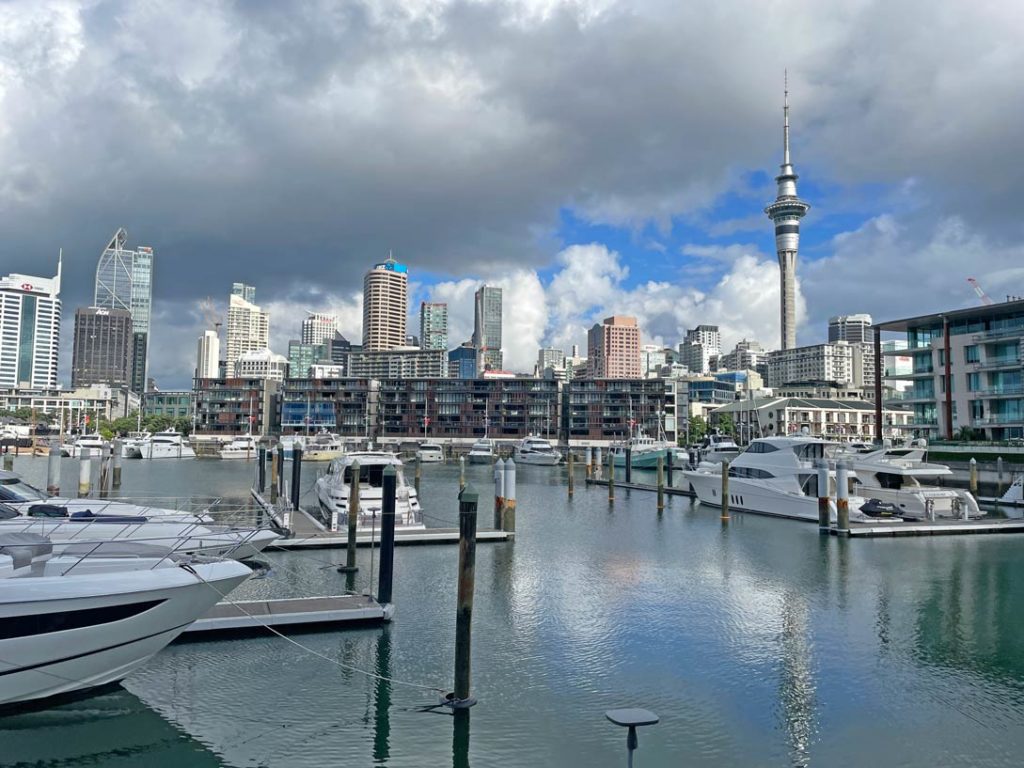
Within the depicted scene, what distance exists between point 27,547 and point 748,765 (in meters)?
12.5

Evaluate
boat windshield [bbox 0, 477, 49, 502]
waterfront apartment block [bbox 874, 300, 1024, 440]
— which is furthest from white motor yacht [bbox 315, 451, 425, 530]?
waterfront apartment block [bbox 874, 300, 1024, 440]

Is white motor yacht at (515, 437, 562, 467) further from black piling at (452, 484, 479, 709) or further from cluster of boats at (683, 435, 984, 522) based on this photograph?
black piling at (452, 484, 479, 709)

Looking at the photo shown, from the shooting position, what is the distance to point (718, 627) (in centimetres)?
1939

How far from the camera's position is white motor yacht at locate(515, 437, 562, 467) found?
321ft

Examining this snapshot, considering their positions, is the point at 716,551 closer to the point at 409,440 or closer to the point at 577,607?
the point at 577,607

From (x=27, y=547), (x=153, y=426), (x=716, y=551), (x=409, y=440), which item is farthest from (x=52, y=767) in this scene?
(x=153, y=426)

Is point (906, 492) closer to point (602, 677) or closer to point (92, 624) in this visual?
point (602, 677)

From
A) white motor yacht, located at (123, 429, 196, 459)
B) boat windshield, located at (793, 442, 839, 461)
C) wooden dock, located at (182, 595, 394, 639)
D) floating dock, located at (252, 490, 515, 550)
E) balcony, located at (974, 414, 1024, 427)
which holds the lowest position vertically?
wooden dock, located at (182, 595, 394, 639)

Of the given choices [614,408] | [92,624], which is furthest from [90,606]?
[614,408]

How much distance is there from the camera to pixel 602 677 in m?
15.5

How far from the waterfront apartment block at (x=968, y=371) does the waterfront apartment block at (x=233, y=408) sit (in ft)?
374

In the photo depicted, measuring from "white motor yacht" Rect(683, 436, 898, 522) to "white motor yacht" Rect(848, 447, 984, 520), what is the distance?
3.10ft

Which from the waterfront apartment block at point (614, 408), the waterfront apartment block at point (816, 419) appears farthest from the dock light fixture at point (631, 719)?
the waterfront apartment block at point (614, 408)

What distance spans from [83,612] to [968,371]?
74643 millimetres
